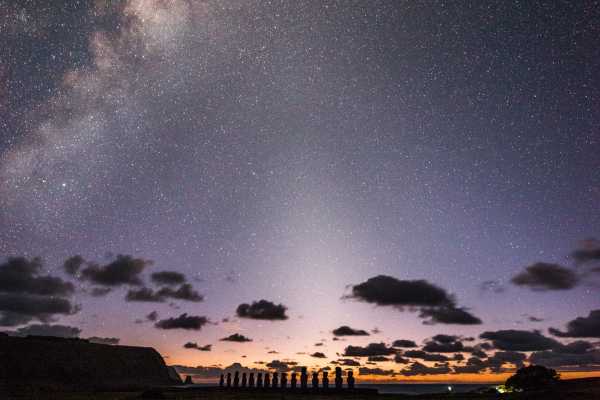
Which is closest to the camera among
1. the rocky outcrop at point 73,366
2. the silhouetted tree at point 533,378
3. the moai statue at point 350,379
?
the silhouetted tree at point 533,378

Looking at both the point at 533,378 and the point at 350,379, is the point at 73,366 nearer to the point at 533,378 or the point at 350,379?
the point at 350,379

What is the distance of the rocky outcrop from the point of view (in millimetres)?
66938

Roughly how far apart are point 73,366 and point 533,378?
6471 cm

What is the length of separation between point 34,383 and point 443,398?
5946 centimetres

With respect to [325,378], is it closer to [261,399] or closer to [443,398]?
[261,399]

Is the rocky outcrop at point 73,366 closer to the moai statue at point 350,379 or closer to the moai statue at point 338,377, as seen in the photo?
the moai statue at point 338,377

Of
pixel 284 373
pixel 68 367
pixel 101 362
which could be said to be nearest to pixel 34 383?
pixel 68 367

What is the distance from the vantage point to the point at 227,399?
30922 millimetres

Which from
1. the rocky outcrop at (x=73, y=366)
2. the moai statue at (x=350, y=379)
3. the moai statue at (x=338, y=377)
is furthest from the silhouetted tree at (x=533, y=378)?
the rocky outcrop at (x=73, y=366)

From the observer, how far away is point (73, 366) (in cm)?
7225

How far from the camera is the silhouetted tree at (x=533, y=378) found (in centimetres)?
3773

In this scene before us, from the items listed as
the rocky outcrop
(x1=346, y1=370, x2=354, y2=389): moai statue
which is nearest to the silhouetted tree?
(x1=346, y1=370, x2=354, y2=389): moai statue

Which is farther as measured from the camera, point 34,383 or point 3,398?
point 34,383

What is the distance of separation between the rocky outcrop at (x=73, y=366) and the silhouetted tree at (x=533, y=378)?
1957 inches
